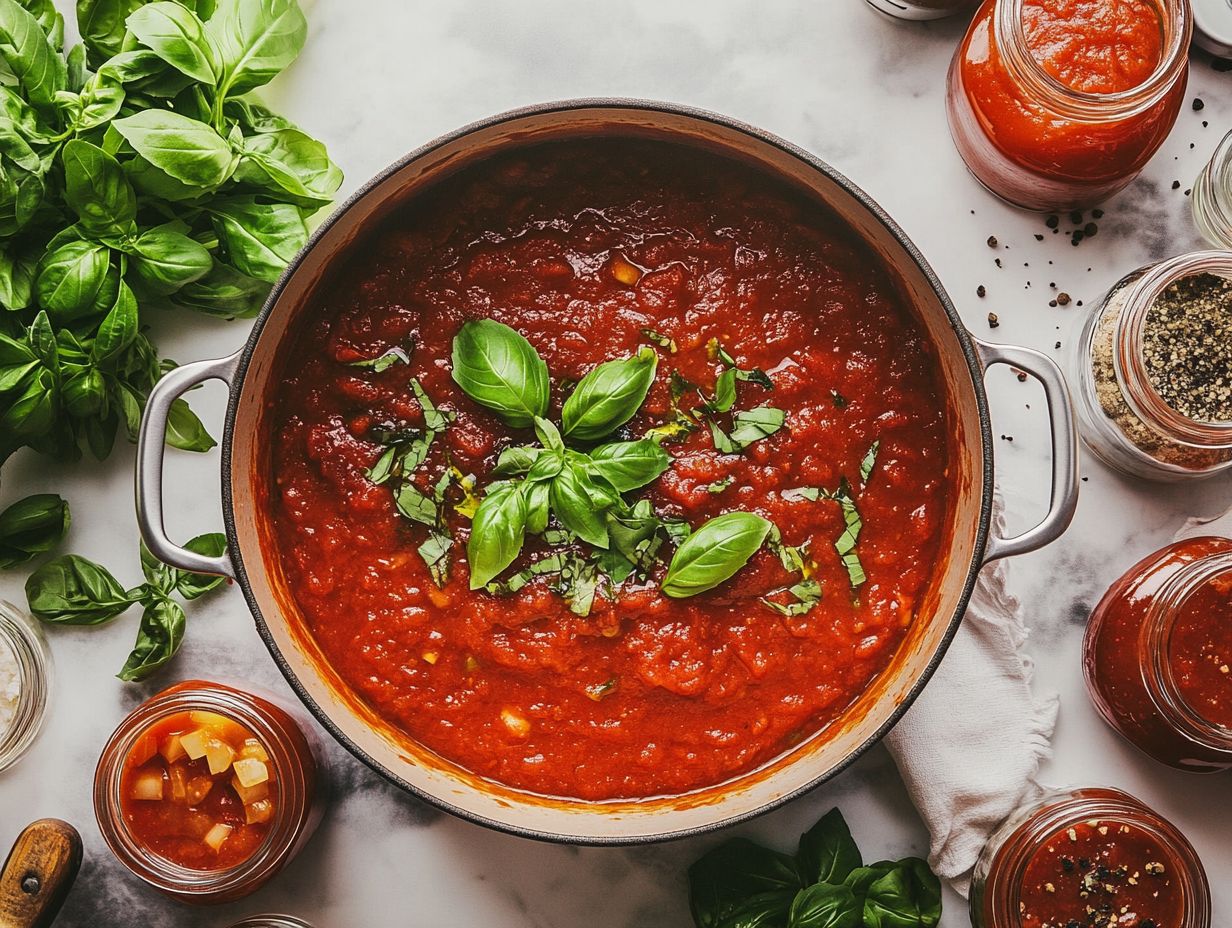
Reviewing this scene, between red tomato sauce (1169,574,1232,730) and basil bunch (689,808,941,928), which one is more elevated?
red tomato sauce (1169,574,1232,730)

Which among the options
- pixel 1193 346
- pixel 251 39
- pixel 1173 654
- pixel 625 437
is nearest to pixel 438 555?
pixel 625 437

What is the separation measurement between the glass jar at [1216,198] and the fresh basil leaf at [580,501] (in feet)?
5.36

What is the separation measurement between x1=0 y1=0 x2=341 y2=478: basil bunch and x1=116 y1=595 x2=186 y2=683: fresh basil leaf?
393 millimetres

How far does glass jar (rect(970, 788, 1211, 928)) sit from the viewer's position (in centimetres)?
261

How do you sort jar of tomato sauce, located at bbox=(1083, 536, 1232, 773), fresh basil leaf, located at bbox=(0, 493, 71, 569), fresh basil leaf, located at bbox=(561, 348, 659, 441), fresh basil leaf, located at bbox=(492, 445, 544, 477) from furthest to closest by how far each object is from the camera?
1. fresh basil leaf, located at bbox=(0, 493, 71, 569)
2. jar of tomato sauce, located at bbox=(1083, 536, 1232, 773)
3. fresh basil leaf, located at bbox=(492, 445, 544, 477)
4. fresh basil leaf, located at bbox=(561, 348, 659, 441)

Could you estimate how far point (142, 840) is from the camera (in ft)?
8.45

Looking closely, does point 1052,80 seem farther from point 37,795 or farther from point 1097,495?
point 37,795

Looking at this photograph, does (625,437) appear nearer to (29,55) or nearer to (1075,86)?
(1075,86)

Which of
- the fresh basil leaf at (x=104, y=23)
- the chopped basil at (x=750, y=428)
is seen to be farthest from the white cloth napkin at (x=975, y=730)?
the fresh basil leaf at (x=104, y=23)

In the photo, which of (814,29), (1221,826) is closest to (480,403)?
(814,29)

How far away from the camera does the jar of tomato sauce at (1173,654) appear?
253 centimetres

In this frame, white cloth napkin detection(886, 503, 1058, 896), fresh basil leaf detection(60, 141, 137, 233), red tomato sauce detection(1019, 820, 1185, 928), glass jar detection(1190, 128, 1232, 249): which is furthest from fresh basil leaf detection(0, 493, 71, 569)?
glass jar detection(1190, 128, 1232, 249)

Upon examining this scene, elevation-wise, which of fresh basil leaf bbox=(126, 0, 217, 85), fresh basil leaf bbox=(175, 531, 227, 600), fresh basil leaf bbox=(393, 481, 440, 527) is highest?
fresh basil leaf bbox=(126, 0, 217, 85)

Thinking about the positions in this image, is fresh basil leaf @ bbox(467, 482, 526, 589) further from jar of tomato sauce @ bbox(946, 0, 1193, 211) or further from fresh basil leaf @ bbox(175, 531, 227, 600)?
jar of tomato sauce @ bbox(946, 0, 1193, 211)
